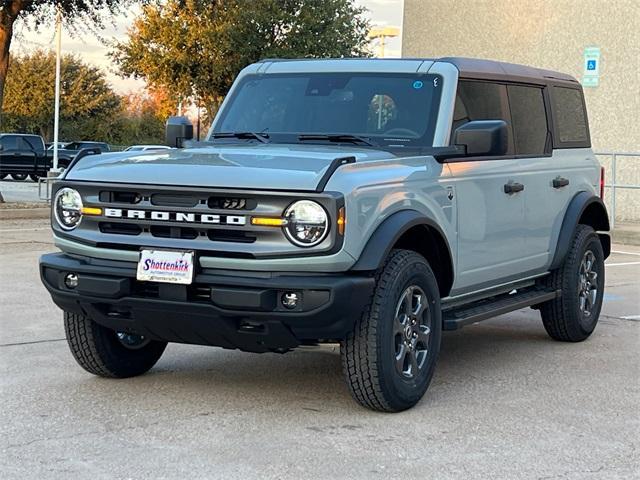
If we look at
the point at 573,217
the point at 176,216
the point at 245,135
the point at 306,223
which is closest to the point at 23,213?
the point at 245,135

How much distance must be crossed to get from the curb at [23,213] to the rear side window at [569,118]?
12.8m

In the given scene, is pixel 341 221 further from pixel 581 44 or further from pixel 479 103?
pixel 581 44

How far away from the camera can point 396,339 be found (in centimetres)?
577

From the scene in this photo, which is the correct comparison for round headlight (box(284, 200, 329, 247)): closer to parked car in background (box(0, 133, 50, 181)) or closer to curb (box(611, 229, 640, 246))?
curb (box(611, 229, 640, 246))

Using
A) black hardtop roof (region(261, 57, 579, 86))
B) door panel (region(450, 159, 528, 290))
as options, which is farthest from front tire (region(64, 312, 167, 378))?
black hardtop roof (region(261, 57, 579, 86))

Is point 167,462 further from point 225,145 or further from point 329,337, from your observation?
point 225,145

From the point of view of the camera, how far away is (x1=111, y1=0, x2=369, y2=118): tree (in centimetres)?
3800

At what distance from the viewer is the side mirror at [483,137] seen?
6.29 metres

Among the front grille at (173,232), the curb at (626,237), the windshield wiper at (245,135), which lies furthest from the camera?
the curb at (626,237)

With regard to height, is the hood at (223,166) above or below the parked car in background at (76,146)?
above

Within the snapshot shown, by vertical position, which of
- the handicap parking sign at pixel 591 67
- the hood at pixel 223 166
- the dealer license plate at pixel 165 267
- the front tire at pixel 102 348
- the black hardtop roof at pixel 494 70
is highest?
the handicap parking sign at pixel 591 67

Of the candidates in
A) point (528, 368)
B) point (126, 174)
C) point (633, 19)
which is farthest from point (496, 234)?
point (633, 19)

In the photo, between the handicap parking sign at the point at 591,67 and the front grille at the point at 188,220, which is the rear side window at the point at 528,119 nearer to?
the front grille at the point at 188,220

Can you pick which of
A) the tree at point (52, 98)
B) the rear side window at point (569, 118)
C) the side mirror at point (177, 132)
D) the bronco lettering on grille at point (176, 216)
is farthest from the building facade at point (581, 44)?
the tree at point (52, 98)
